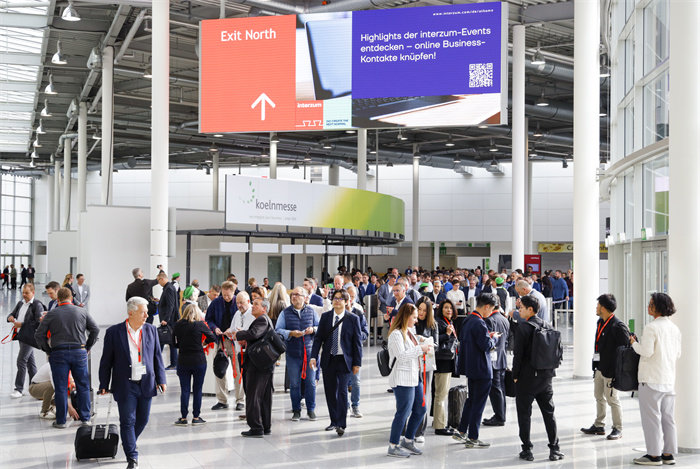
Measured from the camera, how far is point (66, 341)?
26.6 ft

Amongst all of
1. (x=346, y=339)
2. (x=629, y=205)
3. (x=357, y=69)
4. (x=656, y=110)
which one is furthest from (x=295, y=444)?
(x=357, y=69)

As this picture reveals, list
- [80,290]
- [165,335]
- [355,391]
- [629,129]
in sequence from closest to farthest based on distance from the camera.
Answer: [355,391], [165,335], [629,129], [80,290]

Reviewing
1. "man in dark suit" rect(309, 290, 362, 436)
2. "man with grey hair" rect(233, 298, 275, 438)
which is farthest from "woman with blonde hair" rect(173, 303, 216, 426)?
"man in dark suit" rect(309, 290, 362, 436)

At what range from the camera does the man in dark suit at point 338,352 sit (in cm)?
812

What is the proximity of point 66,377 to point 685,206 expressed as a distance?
6.80 m

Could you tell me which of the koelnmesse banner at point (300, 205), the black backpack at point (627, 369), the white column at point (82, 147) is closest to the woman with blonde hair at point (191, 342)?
the black backpack at point (627, 369)

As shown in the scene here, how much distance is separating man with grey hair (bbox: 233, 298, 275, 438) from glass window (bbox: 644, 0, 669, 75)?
7134mm

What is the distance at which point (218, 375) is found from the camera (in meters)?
9.10

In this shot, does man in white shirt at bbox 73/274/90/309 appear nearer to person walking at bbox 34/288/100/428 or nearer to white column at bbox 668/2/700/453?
person walking at bbox 34/288/100/428

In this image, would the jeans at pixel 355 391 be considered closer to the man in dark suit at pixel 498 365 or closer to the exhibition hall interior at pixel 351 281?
the exhibition hall interior at pixel 351 281

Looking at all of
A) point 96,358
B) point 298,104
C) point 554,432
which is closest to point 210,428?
point 554,432

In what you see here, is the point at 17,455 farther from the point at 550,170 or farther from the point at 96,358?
the point at 550,170

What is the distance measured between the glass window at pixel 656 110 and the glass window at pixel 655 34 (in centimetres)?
30

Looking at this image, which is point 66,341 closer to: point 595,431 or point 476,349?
point 476,349
